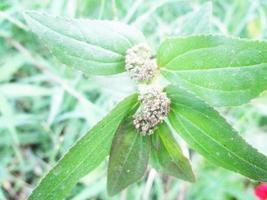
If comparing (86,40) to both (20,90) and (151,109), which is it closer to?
(151,109)

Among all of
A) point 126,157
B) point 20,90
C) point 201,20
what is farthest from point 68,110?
point 126,157

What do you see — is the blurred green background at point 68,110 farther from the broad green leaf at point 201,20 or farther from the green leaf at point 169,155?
the green leaf at point 169,155

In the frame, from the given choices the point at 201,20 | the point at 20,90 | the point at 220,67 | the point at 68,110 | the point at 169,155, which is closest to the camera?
the point at 220,67

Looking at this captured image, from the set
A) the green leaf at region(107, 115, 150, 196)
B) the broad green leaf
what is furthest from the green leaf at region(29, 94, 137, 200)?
the broad green leaf

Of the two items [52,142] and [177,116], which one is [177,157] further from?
[52,142]

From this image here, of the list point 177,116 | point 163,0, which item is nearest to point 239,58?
point 177,116

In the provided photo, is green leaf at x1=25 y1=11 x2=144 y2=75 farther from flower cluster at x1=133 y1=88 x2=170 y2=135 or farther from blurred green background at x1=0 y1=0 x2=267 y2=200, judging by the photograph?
blurred green background at x1=0 y1=0 x2=267 y2=200
